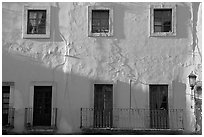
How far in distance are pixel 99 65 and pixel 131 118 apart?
2420 mm

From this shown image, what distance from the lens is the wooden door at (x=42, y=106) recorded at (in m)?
15.4

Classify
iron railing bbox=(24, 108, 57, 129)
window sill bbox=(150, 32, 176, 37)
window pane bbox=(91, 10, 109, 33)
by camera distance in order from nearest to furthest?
iron railing bbox=(24, 108, 57, 129) < window sill bbox=(150, 32, 176, 37) < window pane bbox=(91, 10, 109, 33)

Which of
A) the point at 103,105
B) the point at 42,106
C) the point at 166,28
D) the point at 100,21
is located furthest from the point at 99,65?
the point at 166,28

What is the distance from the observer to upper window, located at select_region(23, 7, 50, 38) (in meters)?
15.9

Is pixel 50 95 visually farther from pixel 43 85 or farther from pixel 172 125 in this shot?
pixel 172 125

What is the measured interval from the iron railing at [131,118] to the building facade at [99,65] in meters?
0.04

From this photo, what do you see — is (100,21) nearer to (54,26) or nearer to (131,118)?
(54,26)

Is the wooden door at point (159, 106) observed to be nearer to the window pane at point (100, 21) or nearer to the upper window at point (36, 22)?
the window pane at point (100, 21)

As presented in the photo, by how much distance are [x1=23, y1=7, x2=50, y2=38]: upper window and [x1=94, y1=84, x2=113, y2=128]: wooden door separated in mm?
3004

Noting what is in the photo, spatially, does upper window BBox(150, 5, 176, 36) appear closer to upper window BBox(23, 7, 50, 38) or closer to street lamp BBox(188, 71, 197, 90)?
street lamp BBox(188, 71, 197, 90)

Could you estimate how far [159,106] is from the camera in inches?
611

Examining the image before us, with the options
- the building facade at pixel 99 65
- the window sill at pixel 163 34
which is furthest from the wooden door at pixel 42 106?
the window sill at pixel 163 34

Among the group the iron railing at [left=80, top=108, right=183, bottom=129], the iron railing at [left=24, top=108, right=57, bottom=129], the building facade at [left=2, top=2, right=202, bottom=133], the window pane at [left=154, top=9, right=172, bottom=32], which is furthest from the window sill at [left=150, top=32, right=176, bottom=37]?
the iron railing at [left=24, top=108, right=57, bottom=129]

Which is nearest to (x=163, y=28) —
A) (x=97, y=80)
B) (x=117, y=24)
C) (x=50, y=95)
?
(x=117, y=24)
